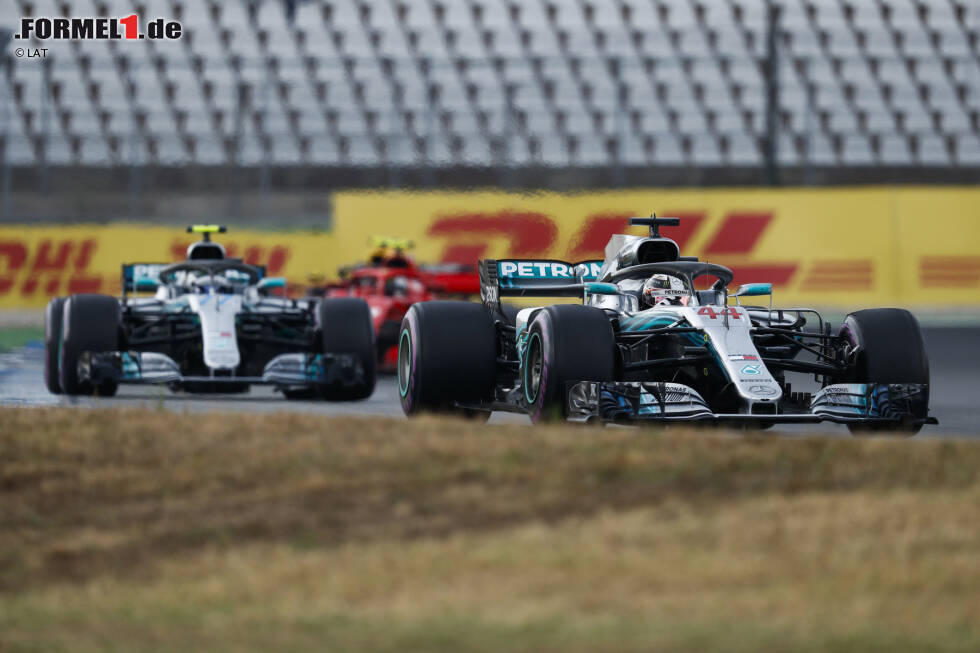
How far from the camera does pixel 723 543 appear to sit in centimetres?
628

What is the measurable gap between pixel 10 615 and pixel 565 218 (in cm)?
2158

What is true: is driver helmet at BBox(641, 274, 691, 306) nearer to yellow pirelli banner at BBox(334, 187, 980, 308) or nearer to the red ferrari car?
the red ferrari car

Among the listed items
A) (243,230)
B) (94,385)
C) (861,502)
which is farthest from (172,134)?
(861,502)

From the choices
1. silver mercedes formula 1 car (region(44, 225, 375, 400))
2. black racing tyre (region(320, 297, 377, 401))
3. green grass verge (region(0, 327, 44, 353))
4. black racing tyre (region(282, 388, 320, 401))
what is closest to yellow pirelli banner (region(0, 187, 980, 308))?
green grass verge (region(0, 327, 44, 353))

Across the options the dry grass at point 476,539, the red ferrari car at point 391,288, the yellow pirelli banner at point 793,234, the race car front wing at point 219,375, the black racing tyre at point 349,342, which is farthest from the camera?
the yellow pirelli banner at point 793,234

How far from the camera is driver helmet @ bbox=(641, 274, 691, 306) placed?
1165 cm

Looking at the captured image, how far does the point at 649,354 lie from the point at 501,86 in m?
24.8

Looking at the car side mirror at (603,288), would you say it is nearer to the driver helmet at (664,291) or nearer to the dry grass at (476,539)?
the driver helmet at (664,291)

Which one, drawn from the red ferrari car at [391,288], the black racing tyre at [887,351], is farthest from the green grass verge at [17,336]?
the black racing tyre at [887,351]

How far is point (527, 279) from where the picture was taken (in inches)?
493

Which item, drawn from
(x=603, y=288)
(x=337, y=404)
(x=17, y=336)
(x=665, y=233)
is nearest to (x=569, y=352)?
(x=603, y=288)

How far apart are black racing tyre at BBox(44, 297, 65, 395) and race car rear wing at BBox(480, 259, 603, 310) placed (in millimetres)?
4322

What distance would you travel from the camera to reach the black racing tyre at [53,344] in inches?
583

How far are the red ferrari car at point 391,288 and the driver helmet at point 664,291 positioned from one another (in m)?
5.90
